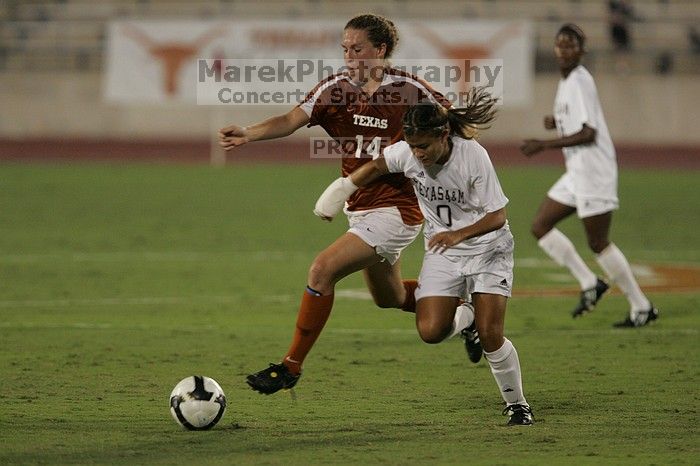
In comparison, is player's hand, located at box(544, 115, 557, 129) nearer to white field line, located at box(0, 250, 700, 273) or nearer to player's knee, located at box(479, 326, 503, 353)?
white field line, located at box(0, 250, 700, 273)

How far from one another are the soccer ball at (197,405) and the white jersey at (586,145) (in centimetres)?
481

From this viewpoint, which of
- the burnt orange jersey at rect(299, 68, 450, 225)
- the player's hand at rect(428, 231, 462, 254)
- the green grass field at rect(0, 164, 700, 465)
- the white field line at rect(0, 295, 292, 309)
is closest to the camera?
the green grass field at rect(0, 164, 700, 465)

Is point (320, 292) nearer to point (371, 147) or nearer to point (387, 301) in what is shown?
point (387, 301)

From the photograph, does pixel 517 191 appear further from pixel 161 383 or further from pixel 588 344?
pixel 161 383

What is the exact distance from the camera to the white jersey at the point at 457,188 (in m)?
6.61

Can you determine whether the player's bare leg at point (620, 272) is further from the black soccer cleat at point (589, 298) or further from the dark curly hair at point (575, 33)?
the dark curly hair at point (575, 33)

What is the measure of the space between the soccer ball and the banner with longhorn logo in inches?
783

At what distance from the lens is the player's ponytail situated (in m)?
6.45

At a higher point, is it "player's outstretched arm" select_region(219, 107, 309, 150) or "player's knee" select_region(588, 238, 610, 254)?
"player's outstretched arm" select_region(219, 107, 309, 150)

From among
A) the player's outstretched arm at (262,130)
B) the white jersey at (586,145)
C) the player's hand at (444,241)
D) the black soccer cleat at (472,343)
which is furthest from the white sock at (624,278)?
the player's hand at (444,241)

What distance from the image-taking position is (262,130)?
7371 mm

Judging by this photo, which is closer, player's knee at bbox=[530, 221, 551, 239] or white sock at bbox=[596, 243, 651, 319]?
white sock at bbox=[596, 243, 651, 319]

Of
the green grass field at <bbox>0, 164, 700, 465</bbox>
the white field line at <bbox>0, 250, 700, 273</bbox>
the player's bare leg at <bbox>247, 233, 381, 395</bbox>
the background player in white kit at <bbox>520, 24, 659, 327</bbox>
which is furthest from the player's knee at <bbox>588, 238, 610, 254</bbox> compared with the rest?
the player's bare leg at <bbox>247, 233, 381, 395</bbox>

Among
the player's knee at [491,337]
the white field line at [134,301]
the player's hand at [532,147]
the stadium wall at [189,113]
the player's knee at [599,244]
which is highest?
the stadium wall at [189,113]
